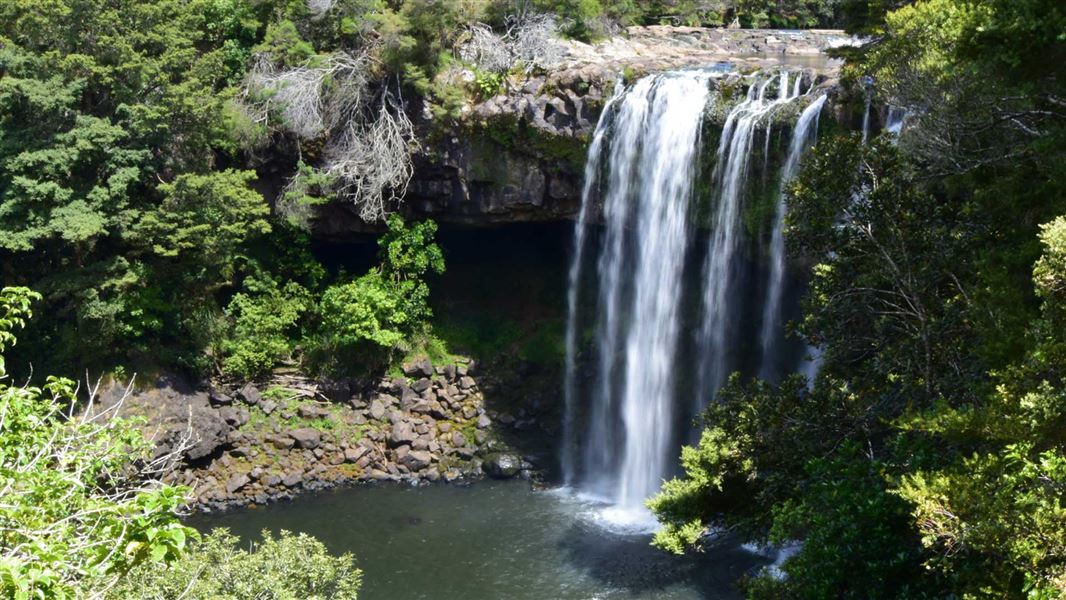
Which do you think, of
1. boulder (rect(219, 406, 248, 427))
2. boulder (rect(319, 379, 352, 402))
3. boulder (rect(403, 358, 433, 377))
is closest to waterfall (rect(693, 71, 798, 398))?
boulder (rect(403, 358, 433, 377))

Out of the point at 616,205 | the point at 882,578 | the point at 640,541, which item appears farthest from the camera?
the point at 616,205

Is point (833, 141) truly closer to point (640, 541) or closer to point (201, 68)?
point (640, 541)

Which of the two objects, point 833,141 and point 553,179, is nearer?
point 833,141

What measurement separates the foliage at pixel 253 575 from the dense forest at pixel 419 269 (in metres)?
0.05

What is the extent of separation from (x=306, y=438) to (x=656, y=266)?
33.9 feet

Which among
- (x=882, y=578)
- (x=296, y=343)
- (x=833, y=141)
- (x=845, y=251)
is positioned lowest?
(x=296, y=343)

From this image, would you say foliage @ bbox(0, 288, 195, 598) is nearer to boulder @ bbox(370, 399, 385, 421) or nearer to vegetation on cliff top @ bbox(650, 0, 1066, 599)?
vegetation on cliff top @ bbox(650, 0, 1066, 599)

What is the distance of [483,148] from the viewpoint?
26969 millimetres

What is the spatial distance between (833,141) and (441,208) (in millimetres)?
16161

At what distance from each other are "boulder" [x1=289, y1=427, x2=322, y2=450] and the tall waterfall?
6.79 meters

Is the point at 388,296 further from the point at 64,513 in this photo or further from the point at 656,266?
the point at 64,513

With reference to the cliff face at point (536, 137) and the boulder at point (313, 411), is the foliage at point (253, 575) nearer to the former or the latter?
the boulder at point (313, 411)

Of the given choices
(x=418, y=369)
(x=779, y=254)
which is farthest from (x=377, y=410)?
(x=779, y=254)

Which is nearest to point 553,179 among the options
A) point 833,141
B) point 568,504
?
point 568,504
